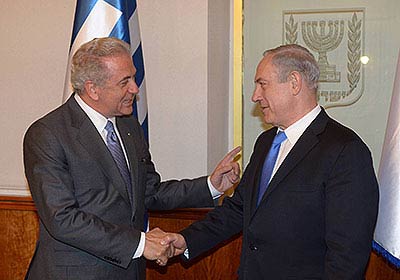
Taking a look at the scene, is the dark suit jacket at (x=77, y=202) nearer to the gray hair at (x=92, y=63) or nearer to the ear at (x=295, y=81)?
the gray hair at (x=92, y=63)

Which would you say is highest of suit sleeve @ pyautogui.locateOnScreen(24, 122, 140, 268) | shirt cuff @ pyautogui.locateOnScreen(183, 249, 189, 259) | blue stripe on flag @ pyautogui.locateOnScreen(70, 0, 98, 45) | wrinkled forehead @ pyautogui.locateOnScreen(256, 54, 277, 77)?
blue stripe on flag @ pyautogui.locateOnScreen(70, 0, 98, 45)

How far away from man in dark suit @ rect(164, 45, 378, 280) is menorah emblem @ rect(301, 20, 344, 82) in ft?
4.67

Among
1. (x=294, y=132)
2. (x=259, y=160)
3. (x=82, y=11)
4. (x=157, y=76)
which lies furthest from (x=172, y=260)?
(x=294, y=132)

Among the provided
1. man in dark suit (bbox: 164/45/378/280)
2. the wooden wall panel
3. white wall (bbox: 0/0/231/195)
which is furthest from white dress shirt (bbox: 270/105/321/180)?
the wooden wall panel

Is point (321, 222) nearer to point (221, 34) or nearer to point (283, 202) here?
point (283, 202)

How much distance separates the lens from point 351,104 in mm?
4070

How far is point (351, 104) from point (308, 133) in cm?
156

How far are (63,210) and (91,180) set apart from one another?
0.17 metres

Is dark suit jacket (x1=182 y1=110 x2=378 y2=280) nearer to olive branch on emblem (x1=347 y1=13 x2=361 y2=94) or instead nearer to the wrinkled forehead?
the wrinkled forehead

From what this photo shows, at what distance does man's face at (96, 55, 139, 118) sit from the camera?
9.05 feet

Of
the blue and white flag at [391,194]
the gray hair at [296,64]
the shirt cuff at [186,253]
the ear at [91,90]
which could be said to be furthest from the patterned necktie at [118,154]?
the blue and white flag at [391,194]

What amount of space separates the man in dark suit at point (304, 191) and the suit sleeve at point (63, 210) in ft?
1.56

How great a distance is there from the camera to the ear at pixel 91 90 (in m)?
2.75

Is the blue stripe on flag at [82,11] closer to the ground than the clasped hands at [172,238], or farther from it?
farther from it
